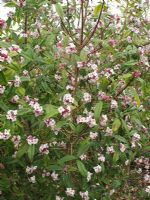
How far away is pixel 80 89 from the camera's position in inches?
145

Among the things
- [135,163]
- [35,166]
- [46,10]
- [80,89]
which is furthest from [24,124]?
[135,163]

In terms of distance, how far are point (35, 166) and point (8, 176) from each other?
1.19 feet

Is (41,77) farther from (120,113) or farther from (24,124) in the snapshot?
(120,113)

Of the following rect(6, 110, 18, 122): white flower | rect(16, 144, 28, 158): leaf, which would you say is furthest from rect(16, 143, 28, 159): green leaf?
rect(6, 110, 18, 122): white flower

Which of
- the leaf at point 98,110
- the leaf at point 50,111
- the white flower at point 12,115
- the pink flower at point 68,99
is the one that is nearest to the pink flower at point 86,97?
the leaf at point 98,110

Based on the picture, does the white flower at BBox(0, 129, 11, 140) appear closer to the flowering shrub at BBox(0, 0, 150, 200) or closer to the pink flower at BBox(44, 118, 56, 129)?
the flowering shrub at BBox(0, 0, 150, 200)

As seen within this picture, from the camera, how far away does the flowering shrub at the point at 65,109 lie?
10.5ft

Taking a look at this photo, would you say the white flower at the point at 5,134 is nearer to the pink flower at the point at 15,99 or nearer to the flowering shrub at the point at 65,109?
the flowering shrub at the point at 65,109

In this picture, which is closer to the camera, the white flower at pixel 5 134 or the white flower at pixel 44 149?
the white flower at pixel 5 134

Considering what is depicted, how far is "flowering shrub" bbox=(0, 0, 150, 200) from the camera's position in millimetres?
3209

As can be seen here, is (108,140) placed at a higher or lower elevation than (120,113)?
lower

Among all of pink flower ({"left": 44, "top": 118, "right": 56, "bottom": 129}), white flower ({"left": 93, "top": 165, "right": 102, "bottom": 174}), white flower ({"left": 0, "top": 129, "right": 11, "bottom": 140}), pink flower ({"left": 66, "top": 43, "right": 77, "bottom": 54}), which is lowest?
white flower ({"left": 93, "top": 165, "right": 102, "bottom": 174})

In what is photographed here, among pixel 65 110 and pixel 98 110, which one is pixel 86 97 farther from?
pixel 65 110

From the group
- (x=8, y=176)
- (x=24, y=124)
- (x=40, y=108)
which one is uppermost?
(x=40, y=108)
